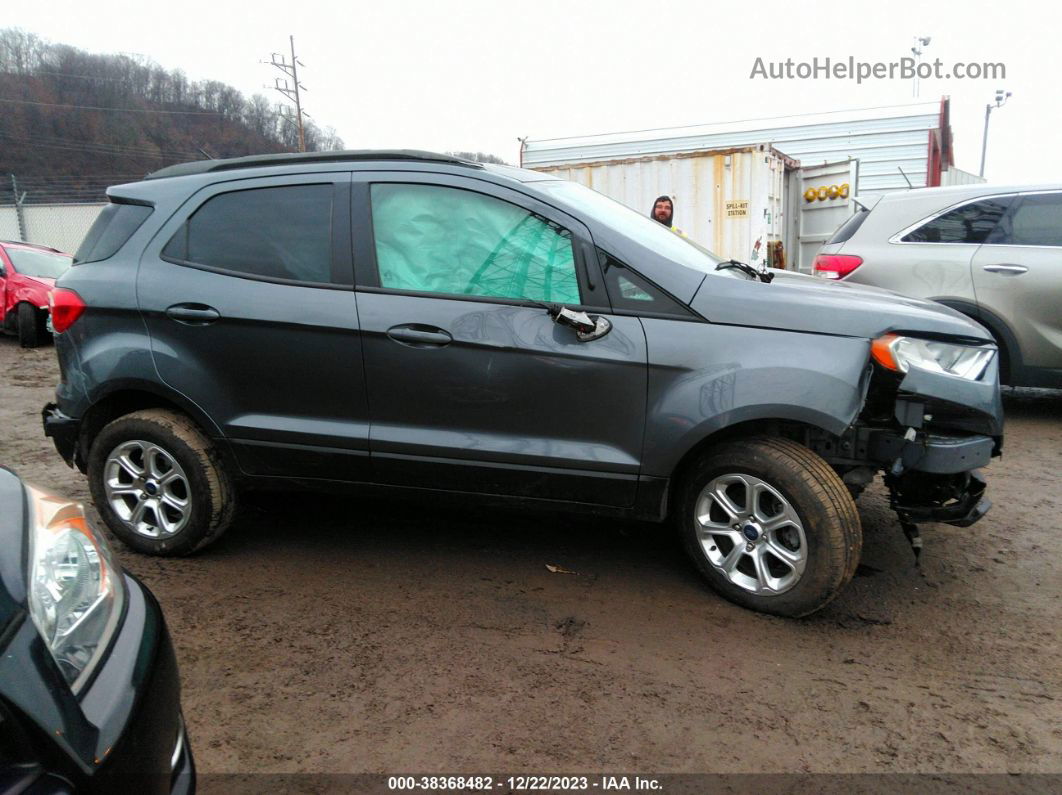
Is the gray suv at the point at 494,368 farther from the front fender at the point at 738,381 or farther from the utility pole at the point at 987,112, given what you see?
the utility pole at the point at 987,112

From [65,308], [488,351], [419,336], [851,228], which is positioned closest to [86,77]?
[851,228]

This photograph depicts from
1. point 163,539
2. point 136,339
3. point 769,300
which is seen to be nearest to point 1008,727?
point 769,300

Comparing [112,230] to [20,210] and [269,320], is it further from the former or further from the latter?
[20,210]

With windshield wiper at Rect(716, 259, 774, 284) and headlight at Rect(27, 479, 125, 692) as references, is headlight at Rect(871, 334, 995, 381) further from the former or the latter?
headlight at Rect(27, 479, 125, 692)

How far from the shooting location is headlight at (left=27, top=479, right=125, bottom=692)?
1.56 meters

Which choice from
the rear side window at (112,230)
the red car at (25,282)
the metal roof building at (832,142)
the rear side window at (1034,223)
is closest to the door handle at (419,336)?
the rear side window at (112,230)

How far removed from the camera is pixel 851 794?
7.22 feet

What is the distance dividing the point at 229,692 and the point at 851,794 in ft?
6.41

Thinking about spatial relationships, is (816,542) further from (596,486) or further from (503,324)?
(503,324)

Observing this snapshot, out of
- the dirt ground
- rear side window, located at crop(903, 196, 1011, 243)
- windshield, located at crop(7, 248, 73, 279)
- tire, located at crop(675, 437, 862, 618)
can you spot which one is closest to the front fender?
tire, located at crop(675, 437, 862, 618)

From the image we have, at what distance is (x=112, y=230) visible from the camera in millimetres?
3768

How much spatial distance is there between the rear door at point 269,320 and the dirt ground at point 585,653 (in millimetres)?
625

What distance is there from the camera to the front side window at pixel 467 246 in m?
3.27

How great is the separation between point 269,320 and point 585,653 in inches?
74.0
